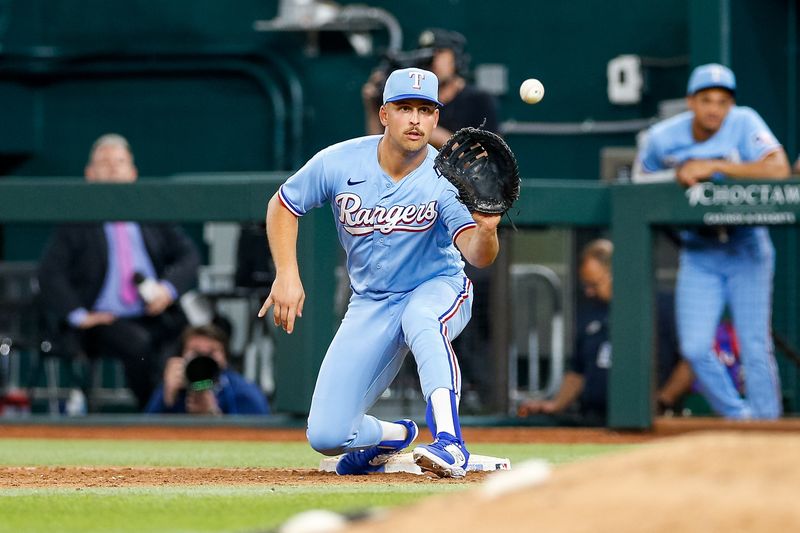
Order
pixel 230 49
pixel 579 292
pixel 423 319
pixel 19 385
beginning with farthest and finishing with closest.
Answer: pixel 230 49
pixel 19 385
pixel 579 292
pixel 423 319

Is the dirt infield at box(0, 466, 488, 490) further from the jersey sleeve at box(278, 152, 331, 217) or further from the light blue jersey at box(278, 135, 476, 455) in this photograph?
the jersey sleeve at box(278, 152, 331, 217)

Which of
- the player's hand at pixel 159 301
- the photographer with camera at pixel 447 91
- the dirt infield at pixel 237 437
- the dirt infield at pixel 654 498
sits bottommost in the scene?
the dirt infield at pixel 237 437

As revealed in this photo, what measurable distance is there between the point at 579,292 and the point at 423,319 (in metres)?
4.04

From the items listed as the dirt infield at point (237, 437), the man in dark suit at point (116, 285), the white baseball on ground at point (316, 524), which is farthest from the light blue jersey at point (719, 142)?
the white baseball on ground at point (316, 524)

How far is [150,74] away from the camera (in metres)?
12.0

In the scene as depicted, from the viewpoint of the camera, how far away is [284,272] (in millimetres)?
5348

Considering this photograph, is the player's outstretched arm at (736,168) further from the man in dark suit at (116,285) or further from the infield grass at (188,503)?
the man in dark suit at (116,285)

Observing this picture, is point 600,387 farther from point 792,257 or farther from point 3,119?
point 3,119

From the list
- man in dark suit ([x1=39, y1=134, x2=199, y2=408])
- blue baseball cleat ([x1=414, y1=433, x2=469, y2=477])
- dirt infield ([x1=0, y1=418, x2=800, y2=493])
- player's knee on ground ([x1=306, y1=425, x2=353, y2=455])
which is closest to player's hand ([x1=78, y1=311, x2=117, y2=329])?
man in dark suit ([x1=39, y1=134, x2=199, y2=408])

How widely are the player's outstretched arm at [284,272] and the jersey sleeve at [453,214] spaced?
56 centimetres

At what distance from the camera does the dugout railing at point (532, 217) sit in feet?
27.3

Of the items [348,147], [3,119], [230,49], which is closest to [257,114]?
[230,49]

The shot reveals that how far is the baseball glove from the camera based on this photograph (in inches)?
203

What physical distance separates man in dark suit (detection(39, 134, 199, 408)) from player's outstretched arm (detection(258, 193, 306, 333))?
3.63 m
